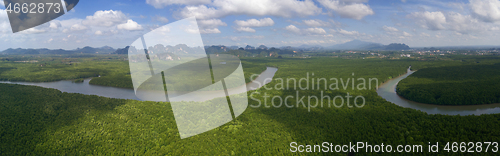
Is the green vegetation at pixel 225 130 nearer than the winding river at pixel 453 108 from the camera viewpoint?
Yes

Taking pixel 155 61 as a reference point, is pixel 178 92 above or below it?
below

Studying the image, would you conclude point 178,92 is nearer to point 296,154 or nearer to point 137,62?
point 296,154

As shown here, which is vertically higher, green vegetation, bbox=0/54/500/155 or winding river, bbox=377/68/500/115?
green vegetation, bbox=0/54/500/155

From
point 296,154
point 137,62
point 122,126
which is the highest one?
point 137,62

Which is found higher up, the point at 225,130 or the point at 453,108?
the point at 225,130

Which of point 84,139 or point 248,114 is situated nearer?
point 84,139

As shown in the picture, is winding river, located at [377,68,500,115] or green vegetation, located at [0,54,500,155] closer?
green vegetation, located at [0,54,500,155]

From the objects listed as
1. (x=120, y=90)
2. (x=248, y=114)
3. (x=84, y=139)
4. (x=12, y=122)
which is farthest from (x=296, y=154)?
(x=120, y=90)

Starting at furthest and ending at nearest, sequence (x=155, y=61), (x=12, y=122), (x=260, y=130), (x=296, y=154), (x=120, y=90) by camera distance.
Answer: (x=120, y=90) → (x=12, y=122) → (x=260, y=130) → (x=296, y=154) → (x=155, y=61)

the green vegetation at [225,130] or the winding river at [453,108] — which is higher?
the green vegetation at [225,130]

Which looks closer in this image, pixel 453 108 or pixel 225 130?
pixel 225 130

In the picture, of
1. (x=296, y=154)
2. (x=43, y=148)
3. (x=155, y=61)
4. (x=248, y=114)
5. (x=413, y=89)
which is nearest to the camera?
(x=155, y=61)
